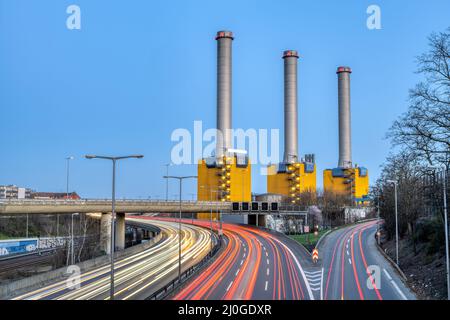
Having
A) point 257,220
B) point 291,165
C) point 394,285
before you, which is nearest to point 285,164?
point 291,165

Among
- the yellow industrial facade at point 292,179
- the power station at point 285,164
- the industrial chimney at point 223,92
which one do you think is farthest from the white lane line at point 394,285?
the yellow industrial facade at point 292,179

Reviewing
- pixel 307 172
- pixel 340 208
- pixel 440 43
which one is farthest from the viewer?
pixel 307 172

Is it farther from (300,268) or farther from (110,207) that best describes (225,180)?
(300,268)

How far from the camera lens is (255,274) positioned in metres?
49.0

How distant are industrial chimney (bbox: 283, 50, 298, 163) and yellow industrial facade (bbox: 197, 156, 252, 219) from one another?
48.6ft

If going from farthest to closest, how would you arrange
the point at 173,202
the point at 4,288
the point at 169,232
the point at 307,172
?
the point at 307,172 < the point at 169,232 < the point at 173,202 < the point at 4,288

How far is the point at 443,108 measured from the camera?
80.0 ft

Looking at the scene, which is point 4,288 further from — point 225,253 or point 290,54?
point 290,54

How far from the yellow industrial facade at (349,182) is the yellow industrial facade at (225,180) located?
116 feet

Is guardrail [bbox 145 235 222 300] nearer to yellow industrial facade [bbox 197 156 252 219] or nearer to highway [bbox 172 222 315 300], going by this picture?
highway [bbox 172 222 315 300]
